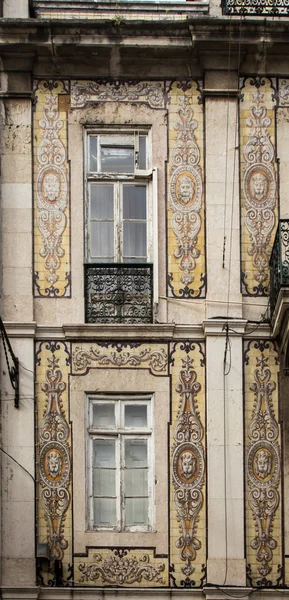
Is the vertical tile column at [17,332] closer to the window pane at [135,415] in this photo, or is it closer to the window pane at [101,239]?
the window pane at [101,239]

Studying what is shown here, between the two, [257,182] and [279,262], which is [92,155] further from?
[279,262]

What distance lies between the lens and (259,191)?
78.5ft

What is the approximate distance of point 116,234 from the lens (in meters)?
23.9

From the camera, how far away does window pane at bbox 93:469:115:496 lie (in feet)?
75.7

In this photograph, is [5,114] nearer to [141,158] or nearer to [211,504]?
[141,158]

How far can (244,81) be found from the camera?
24250 mm

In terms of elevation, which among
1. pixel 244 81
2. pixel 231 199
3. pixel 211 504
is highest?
pixel 244 81

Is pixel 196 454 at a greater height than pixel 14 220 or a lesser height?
lesser

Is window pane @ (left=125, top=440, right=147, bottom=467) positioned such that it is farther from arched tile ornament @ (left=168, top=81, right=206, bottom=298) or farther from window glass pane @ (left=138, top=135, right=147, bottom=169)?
window glass pane @ (left=138, top=135, right=147, bottom=169)

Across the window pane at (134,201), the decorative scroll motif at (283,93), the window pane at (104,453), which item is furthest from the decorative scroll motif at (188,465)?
the decorative scroll motif at (283,93)

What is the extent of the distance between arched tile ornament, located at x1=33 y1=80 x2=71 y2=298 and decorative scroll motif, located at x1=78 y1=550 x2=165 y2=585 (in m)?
3.69

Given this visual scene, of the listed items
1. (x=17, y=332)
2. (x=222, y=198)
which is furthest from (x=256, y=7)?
(x=17, y=332)

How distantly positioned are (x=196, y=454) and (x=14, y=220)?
4124 mm

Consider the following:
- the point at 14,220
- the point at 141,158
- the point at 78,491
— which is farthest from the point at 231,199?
the point at 78,491
